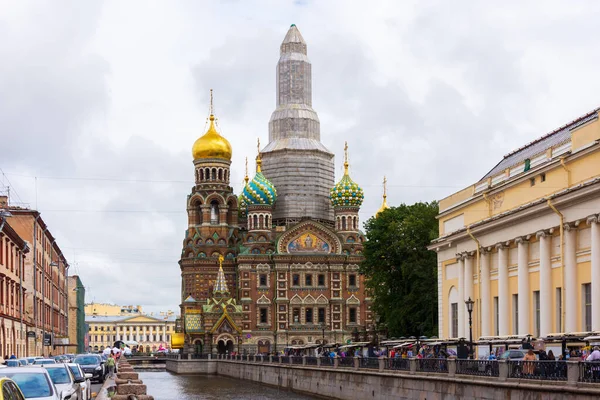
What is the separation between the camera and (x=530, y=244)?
148ft

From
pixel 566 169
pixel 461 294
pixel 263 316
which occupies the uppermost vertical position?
pixel 566 169

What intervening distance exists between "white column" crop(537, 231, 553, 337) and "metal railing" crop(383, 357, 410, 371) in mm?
5719

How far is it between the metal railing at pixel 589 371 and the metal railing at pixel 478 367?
559 centimetres

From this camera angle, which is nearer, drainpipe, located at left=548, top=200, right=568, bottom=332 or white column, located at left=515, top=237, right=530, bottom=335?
drainpipe, located at left=548, top=200, right=568, bottom=332

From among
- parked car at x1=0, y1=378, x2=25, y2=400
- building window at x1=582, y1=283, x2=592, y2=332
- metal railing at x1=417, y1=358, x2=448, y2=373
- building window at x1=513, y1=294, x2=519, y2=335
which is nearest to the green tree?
building window at x1=513, y1=294, x2=519, y2=335

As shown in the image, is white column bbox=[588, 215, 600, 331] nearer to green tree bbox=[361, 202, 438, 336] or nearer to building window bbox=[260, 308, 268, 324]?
green tree bbox=[361, 202, 438, 336]

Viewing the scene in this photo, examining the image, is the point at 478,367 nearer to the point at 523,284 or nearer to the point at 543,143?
the point at 523,284

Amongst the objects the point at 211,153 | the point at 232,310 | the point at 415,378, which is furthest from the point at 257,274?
the point at 415,378

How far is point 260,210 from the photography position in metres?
114

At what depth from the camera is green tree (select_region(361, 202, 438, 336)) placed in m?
69.9

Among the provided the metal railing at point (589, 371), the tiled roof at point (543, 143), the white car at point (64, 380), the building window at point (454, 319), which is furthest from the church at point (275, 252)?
the metal railing at point (589, 371)

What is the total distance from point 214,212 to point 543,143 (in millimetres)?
69231

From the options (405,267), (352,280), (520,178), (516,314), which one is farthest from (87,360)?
(352,280)

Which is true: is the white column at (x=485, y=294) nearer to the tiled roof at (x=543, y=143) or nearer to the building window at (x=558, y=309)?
the tiled roof at (x=543, y=143)
